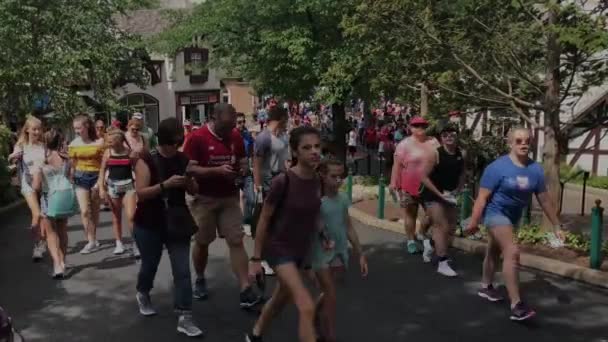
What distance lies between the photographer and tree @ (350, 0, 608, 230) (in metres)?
9.11

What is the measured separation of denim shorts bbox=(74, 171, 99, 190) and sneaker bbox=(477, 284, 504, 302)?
4.61m

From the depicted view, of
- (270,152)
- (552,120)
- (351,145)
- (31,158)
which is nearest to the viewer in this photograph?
(270,152)

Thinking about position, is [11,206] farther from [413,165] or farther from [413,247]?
[413,165]

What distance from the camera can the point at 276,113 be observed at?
23.9 feet

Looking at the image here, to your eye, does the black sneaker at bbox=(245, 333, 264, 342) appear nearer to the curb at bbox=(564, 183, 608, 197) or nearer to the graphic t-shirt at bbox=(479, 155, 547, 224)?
the graphic t-shirt at bbox=(479, 155, 547, 224)

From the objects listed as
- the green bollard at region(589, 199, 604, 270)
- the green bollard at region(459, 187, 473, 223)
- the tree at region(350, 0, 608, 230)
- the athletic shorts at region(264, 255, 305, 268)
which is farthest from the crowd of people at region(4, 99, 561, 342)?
the tree at region(350, 0, 608, 230)

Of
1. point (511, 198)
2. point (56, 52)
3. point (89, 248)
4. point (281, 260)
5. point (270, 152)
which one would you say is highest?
point (56, 52)

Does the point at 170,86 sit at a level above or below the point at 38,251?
above

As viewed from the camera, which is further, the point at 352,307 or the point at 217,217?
the point at 352,307

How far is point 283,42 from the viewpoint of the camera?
1564 cm

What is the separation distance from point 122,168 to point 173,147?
9.73ft

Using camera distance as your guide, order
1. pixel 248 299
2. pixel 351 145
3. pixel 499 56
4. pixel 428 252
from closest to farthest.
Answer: pixel 248 299
pixel 428 252
pixel 499 56
pixel 351 145

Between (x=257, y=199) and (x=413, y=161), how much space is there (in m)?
1.87

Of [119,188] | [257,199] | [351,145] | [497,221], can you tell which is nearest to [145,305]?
[257,199]
